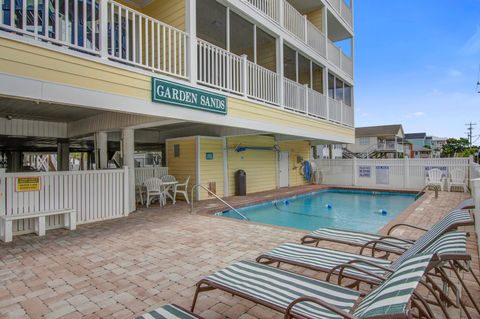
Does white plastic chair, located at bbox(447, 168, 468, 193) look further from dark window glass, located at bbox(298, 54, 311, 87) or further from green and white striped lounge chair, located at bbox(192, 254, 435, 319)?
green and white striped lounge chair, located at bbox(192, 254, 435, 319)

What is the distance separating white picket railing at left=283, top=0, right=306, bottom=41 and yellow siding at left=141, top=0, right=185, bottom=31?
4.25 m

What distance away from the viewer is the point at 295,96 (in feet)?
32.9

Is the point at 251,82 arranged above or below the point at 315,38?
below

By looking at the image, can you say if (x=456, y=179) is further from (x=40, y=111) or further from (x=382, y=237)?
(x=40, y=111)

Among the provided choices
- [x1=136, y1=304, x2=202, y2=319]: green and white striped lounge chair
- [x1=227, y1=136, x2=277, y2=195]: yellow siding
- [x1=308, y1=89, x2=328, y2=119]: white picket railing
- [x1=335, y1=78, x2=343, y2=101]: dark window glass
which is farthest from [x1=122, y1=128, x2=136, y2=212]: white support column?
[x1=335, y1=78, x2=343, y2=101]: dark window glass

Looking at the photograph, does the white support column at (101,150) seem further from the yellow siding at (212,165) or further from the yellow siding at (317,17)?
the yellow siding at (317,17)

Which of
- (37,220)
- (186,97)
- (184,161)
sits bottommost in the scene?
(37,220)

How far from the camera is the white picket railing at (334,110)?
41.6 ft

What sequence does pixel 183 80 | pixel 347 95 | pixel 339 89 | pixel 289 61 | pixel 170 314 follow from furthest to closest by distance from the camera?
pixel 347 95 → pixel 339 89 → pixel 289 61 → pixel 183 80 → pixel 170 314

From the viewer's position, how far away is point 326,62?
39.6 feet

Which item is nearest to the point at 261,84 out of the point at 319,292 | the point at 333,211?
the point at 333,211

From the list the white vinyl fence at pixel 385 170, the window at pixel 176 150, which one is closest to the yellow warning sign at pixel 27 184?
the window at pixel 176 150

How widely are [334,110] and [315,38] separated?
3.48m

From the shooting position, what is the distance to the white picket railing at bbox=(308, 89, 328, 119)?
36.1ft
